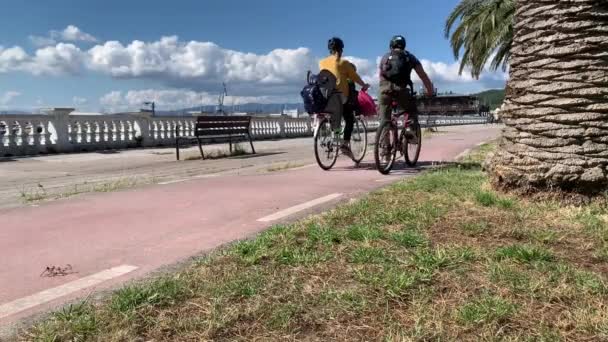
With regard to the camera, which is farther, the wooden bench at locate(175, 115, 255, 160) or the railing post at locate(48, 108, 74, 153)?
the railing post at locate(48, 108, 74, 153)

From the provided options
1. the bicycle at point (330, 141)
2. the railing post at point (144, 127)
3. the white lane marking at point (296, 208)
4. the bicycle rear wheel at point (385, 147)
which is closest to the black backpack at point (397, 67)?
the bicycle rear wheel at point (385, 147)

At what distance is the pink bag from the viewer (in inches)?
341

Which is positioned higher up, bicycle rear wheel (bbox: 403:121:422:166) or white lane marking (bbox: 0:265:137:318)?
bicycle rear wheel (bbox: 403:121:422:166)

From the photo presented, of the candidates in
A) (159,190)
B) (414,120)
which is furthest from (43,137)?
(414,120)

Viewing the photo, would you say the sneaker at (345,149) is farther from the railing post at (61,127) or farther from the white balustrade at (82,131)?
the railing post at (61,127)

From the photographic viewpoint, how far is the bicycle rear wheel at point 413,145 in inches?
328

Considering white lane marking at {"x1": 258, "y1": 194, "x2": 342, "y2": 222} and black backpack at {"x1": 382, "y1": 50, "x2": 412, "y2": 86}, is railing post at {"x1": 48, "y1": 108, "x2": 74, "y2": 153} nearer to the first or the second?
black backpack at {"x1": 382, "y1": 50, "x2": 412, "y2": 86}

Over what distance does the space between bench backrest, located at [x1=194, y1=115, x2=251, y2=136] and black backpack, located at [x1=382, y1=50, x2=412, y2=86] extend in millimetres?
6315

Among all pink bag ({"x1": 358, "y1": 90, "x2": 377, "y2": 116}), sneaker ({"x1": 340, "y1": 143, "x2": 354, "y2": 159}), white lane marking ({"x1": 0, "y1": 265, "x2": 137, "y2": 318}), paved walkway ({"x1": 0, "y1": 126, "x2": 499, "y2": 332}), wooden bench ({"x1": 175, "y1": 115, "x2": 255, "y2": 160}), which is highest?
pink bag ({"x1": 358, "y1": 90, "x2": 377, "y2": 116})

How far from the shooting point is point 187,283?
2990 mm

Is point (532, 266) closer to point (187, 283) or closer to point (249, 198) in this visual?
point (187, 283)

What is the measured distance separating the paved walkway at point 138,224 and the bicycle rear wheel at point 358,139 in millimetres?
420

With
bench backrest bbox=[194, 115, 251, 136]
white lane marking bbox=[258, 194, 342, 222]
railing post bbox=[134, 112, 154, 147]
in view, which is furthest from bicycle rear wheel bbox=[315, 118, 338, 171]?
railing post bbox=[134, 112, 154, 147]

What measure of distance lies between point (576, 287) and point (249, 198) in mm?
3747
